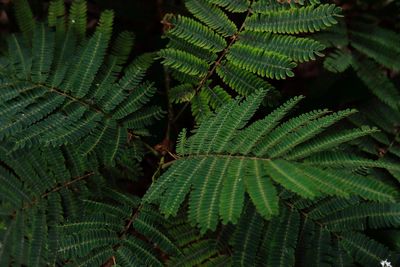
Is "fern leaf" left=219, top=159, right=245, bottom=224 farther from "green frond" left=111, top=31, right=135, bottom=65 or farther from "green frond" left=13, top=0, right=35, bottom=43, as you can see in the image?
"green frond" left=13, top=0, right=35, bottom=43

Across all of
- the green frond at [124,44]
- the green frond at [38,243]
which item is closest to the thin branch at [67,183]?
the green frond at [38,243]

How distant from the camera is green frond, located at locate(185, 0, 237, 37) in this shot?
2289mm

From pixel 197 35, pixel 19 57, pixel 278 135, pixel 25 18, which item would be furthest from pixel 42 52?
pixel 278 135

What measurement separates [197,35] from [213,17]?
0.38 feet

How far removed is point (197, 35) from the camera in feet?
7.53

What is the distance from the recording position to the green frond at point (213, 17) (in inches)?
90.1

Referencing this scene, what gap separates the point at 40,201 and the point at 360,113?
1.73m

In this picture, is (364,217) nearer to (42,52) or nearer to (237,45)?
(237,45)

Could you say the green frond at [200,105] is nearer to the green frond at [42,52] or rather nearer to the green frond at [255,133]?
the green frond at [255,133]

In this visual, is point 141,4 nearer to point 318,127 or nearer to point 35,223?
point 35,223

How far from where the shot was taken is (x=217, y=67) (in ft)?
7.68

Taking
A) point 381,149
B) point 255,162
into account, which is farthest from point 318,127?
point 381,149

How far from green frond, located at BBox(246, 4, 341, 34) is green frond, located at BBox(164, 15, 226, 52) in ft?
0.53

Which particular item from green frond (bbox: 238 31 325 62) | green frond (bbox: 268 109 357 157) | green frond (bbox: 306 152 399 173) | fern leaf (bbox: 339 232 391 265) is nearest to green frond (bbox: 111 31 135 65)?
green frond (bbox: 238 31 325 62)
